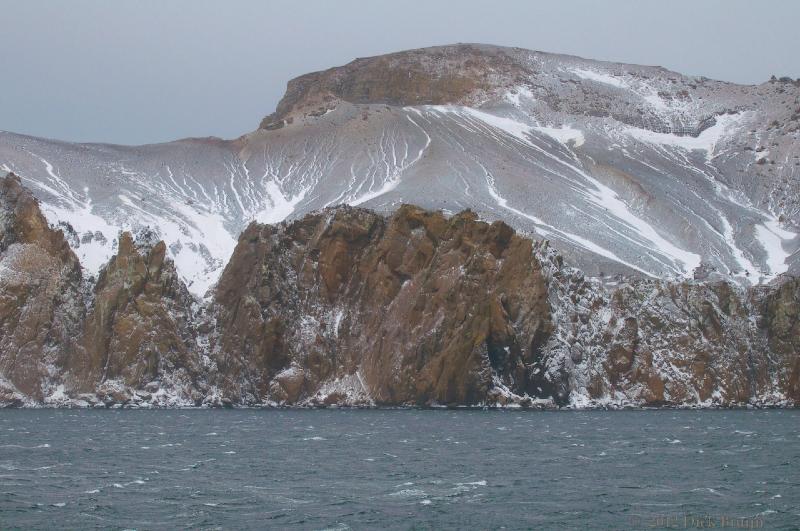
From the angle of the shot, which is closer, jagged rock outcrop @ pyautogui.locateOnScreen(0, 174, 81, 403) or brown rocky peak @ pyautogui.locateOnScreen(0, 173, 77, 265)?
jagged rock outcrop @ pyautogui.locateOnScreen(0, 174, 81, 403)

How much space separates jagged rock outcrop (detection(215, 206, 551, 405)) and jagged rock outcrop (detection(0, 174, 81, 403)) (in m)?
14.8

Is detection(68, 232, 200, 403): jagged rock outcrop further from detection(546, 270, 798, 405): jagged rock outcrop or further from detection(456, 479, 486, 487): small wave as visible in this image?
detection(456, 479, 486, 487): small wave

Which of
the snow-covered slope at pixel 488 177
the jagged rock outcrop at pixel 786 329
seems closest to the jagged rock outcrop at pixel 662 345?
the jagged rock outcrop at pixel 786 329

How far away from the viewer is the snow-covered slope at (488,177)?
419 ft

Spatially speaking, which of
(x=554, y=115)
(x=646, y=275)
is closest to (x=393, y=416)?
(x=646, y=275)

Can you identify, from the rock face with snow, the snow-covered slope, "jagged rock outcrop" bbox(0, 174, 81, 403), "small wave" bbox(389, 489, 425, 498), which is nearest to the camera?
"small wave" bbox(389, 489, 425, 498)

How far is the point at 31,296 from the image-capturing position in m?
106

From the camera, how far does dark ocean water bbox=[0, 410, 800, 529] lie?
136ft

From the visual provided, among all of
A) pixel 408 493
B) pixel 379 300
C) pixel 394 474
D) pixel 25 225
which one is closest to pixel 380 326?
pixel 379 300

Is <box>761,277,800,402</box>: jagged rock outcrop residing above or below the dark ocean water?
above

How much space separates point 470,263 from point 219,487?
197 feet

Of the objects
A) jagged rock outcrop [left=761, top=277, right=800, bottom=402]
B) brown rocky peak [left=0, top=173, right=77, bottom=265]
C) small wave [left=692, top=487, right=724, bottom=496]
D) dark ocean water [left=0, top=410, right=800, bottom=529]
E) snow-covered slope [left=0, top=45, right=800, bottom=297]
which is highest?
snow-covered slope [left=0, top=45, right=800, bottom=297]

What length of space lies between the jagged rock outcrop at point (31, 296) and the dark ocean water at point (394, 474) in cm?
1954

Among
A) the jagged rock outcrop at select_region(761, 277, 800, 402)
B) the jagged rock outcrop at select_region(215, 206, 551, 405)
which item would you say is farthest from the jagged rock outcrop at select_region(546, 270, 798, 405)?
the jagged rock outcrop at select_region(215, 206, 551, 405)
